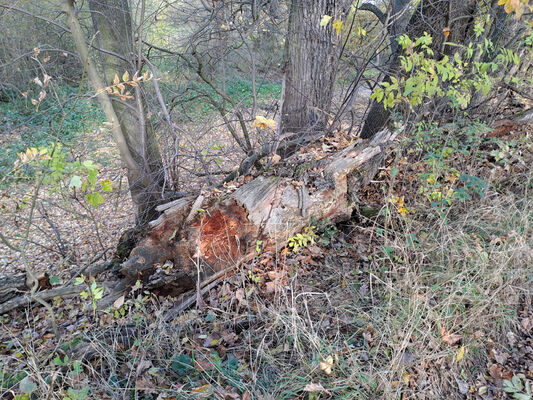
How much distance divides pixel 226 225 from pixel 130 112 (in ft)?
8.29

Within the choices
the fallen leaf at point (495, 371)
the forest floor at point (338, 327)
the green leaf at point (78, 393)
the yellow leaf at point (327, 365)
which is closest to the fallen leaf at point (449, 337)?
the forest floor at point (338, 327)

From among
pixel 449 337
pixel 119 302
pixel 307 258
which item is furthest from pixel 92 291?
pixel 449 337

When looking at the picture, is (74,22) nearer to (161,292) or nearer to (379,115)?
(161,292)

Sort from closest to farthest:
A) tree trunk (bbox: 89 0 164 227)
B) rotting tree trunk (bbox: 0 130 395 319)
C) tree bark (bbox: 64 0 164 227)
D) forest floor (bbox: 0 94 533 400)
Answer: forest floor (bbox: 0 94 533 400)
rotting tree trunk (bbox: 0 130 395 319)
tree bark (bbox: 64 0 164 227)
tree trunk (bbox: 89 0 164 227)

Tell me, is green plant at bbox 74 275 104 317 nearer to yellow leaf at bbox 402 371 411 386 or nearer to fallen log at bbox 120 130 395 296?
fallen log at bbox 120 130 395 296

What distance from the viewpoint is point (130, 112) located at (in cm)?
456

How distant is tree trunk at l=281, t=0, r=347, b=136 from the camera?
3.91m

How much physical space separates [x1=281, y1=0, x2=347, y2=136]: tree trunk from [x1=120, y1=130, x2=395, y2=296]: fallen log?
0.97 metres

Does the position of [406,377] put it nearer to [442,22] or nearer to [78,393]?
[78,393]

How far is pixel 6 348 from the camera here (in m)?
2.69

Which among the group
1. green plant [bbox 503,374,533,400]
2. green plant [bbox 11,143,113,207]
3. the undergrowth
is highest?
green plant [bbox 11,143,113,207]

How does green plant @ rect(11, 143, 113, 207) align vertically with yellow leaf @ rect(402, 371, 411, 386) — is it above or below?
above

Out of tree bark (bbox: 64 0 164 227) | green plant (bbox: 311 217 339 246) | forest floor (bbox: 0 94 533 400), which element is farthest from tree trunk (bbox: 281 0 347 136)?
tree bark (bbox: 64 0 164 227)

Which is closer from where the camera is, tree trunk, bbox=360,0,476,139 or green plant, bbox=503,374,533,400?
green plant, bbox=503,374,533,400
